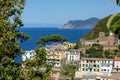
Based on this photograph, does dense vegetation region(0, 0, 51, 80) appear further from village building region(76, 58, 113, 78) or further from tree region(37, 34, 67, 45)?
tree region(37, 34, 67, 45)

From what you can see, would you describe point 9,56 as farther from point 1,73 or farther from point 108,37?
point 108,37

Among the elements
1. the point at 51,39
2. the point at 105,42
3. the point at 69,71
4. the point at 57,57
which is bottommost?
the point at 69,71

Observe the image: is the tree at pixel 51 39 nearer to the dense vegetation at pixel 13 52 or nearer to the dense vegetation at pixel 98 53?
the dense vegetation at pixel 98 53

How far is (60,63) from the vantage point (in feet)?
192

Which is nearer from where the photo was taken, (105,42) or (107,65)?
(107,65)

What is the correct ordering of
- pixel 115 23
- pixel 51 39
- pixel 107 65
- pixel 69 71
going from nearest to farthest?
pixel 115 23, pixel 69 71, pixel 107 65, pixel 51 39

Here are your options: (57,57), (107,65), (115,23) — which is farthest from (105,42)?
(115,23)

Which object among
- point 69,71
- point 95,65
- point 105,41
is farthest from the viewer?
point 105,41

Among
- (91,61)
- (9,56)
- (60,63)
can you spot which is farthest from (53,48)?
(9,56)

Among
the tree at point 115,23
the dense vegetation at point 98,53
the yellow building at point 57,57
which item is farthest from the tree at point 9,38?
the dense vegetation at point 98,53

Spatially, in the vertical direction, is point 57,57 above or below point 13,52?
below

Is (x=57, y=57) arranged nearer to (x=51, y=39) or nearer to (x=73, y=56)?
(x=73, y=56)

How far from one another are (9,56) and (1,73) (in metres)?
0.48

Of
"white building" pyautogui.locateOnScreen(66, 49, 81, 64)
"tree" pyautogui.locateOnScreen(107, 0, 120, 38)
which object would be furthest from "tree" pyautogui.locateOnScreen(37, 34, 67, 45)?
"tree" pyautogui.locateOnScreen(107, 0, 120, 38)
